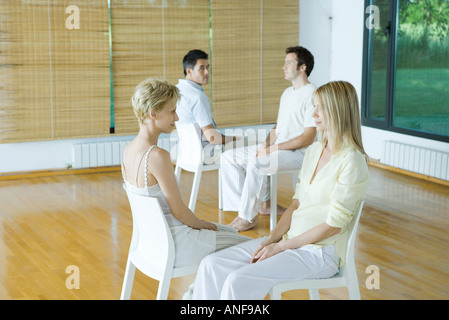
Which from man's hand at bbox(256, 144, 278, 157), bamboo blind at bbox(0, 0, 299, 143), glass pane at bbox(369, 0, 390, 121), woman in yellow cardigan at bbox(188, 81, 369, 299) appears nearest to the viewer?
woman in yellow cardigan at bbox(188, 81, 369, 299)

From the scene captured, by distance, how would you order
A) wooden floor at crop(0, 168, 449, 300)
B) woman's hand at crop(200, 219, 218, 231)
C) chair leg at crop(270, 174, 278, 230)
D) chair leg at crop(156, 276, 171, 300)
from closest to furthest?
chair leg at crop(156, 276, 171, 300) → woman's hand at crop(200, 219, 218, 231) → wooden floor at crop(0, 168, 449, 300) → chair leg at crop(270, 174, 278, 230)

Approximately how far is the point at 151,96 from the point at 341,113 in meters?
0.84

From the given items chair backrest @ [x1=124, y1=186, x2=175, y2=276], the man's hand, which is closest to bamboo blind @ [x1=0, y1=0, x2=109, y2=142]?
the man's hand

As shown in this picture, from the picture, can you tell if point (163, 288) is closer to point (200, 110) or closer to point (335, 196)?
point (335, 196)

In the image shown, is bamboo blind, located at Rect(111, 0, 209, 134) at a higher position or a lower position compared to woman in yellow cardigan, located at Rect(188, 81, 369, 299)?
higher

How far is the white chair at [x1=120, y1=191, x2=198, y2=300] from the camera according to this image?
9.09 feet

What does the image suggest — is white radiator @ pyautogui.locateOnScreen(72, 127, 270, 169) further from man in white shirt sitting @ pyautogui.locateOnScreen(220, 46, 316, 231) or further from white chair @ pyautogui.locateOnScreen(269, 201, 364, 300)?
white chair @ pyautogui.locateOnScreen(269, 201, 364, 300)

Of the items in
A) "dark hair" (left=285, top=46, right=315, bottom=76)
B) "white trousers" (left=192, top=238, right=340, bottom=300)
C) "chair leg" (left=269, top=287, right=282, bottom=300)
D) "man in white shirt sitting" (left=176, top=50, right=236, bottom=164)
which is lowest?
"chair leg" (left=269, top=287, right=282, bottom=300)

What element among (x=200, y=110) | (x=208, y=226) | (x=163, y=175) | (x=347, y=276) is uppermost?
(x=200, y=110)

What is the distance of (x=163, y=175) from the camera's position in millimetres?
2812

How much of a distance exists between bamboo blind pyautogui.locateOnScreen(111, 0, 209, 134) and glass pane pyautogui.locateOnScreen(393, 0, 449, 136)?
2.13 metres

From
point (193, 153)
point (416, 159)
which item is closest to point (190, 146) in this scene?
point (193, 153)
